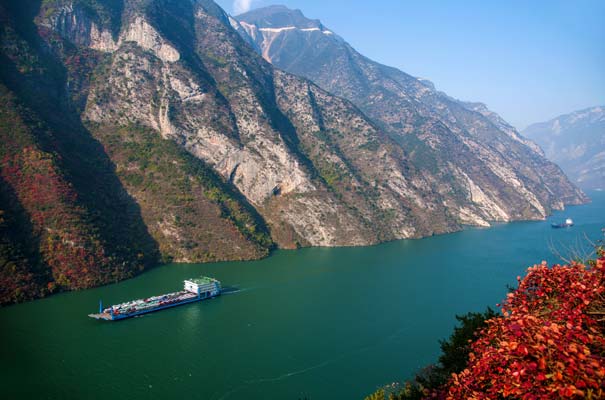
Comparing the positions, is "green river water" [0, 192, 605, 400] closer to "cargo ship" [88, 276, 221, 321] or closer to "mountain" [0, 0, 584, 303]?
"cargo ship" [88, 276, 221, 321]

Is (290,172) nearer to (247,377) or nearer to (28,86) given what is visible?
(28,86)

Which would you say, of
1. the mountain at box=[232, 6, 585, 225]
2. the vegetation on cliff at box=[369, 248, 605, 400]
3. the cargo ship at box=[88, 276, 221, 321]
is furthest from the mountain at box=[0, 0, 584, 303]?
the vegetation on cliff at box=[369, 248, 605, 400]

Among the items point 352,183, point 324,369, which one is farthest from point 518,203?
point 324,369

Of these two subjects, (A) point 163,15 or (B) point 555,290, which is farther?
(A) point 163,15

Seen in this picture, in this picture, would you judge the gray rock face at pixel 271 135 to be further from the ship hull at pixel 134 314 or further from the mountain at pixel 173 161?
the ship hull at pixel 134 314

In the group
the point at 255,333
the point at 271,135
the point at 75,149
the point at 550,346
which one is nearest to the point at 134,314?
the point at 255,333

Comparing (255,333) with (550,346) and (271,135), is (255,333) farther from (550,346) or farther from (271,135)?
(271,135)
